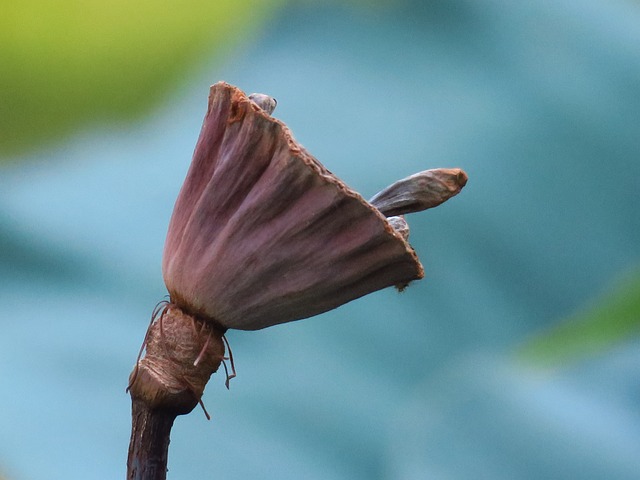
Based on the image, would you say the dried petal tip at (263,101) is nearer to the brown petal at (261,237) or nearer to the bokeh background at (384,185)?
the brown petal at (261,237)

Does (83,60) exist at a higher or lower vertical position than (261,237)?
higher

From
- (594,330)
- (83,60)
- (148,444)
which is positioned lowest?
(148,444)

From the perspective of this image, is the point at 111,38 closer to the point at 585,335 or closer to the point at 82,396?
the point at 82,396

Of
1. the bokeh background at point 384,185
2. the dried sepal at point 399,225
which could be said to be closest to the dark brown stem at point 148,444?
the dried sepal at point 399,225

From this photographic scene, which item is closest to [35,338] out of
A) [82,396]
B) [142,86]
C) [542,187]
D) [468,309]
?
[82,396]

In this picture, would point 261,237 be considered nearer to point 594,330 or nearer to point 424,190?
point 424,190

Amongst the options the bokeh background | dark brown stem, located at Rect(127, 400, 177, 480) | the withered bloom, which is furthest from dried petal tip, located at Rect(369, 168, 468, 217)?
the bokeh background

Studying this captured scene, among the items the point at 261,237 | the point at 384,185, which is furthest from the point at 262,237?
the point at 384,185

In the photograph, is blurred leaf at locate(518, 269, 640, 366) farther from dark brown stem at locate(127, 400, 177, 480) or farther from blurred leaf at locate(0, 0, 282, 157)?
dark brown stem at locate(127, 400, 177, 480)
